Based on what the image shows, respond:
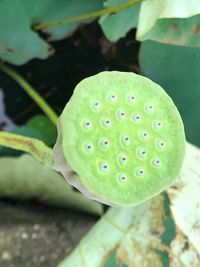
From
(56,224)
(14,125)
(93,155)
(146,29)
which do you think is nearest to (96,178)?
(93,155)

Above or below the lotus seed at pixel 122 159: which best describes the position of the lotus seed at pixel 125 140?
above

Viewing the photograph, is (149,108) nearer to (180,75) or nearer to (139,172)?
(139,172)

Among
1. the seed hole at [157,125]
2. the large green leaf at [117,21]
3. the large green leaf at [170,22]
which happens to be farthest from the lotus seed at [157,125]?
the large green leaf at [117,21]

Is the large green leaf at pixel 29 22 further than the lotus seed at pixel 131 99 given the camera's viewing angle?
Yes

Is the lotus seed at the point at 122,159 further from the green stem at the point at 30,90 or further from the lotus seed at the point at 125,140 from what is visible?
the green stem at the point at 30,90

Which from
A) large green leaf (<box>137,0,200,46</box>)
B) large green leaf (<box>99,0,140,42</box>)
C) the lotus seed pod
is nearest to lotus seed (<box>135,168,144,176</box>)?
the lotus seed pod

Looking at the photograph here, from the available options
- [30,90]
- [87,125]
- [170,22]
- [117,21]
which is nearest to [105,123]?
[87,125]

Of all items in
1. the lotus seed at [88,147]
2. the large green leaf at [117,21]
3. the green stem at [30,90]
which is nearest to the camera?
the lotus seed at [88,147]
